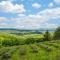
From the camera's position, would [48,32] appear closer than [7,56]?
No

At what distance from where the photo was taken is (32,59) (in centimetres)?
2417

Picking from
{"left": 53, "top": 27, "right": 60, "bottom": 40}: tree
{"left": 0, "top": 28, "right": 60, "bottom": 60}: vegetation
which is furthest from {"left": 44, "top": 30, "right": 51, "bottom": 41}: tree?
{"left": 53, "top": 27, "right": 60, "bottom": 40}: tree

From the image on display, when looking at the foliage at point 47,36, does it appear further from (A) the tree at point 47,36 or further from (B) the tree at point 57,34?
(B) the tree at point 57,34

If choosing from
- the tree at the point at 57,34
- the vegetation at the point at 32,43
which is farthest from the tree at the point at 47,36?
the tree at the point at 57,34

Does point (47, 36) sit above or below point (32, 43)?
above

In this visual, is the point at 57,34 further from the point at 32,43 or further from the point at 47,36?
the point at 32,43

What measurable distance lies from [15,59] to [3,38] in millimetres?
17275

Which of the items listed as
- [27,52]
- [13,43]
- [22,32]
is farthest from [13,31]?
[27,52]

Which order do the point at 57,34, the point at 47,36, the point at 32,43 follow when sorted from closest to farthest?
the point at 32,43, the point at 57,34, the point at 47,36

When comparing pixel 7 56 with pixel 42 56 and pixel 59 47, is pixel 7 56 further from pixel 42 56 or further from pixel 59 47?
pixel 59 47

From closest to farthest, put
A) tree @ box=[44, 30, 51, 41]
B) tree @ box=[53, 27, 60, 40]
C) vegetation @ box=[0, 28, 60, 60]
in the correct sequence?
1. vegetation @ box=[0, 28, 60, 60]
2. tree @ box=[53, 27, 60, 40]
3. tree @ box=[44, 30, 51, 41]

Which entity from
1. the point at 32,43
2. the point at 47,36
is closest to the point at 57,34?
the point at 47,36

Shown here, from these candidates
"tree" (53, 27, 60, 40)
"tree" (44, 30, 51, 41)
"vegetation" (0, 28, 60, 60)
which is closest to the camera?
"vegetation" (0, 28, 60, 60)

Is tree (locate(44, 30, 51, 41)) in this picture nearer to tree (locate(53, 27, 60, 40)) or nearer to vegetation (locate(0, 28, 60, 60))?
vegetation (locate(0, 28, 60, 60))
